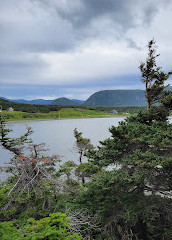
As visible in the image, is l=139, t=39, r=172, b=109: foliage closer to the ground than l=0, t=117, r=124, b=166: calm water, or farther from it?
farther from it

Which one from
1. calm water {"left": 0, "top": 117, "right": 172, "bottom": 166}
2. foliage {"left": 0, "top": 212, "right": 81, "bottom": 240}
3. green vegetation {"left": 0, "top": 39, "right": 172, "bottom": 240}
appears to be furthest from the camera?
calm water {"left": 0, "top": 117, "right": 172, "bottom": 166}

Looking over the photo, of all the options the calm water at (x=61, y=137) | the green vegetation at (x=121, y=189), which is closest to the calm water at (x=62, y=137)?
the calm water at (x=61, y=137)

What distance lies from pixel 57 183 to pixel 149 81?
7.68 metres

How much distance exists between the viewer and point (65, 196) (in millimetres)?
12328

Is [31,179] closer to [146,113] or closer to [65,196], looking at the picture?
[65,196]

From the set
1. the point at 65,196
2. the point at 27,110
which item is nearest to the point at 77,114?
the point at 27,110

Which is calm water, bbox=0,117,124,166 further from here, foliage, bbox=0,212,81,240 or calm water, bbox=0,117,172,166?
foliage, bbox=0,212,81,240

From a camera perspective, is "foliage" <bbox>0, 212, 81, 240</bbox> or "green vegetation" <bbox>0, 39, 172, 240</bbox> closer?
"foliage" <bbox>0, 212, 81, 240</bbox>

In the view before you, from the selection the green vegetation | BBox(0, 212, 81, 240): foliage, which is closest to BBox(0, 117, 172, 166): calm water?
the green vegetation

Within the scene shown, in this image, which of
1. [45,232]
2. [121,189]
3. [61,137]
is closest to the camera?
[45,232]

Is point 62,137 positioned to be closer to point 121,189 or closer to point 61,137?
point 61,137

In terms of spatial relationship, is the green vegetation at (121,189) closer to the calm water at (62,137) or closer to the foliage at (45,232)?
the calm water at (62,137)

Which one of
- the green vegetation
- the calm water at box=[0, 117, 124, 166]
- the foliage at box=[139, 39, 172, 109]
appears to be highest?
the foliage at box=[139, 39, 172, 109]

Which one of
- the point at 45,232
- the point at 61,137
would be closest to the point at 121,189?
the point at 45,232
